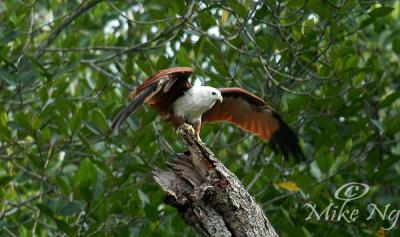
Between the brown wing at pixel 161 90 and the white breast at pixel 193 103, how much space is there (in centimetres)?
7

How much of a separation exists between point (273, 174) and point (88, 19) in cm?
314

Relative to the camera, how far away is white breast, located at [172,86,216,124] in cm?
682

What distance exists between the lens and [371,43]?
9.62m

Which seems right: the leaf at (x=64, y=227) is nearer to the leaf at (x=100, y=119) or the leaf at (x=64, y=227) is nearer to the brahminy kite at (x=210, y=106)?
the leaf at (x=100, y=119)

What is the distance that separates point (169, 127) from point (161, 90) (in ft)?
3.13

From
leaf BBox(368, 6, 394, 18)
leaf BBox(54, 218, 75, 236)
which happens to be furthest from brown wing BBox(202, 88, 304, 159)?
leaf BBox(54, 218, 75, 236)

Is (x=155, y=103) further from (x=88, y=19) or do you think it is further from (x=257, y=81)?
(x=88, y=19)

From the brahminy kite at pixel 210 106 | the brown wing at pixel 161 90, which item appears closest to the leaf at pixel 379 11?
the brahminy kite at pixel 210 106

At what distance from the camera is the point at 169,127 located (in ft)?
24.8

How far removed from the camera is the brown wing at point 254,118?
24.0ft

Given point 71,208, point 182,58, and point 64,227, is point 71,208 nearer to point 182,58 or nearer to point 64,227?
point 64,227
